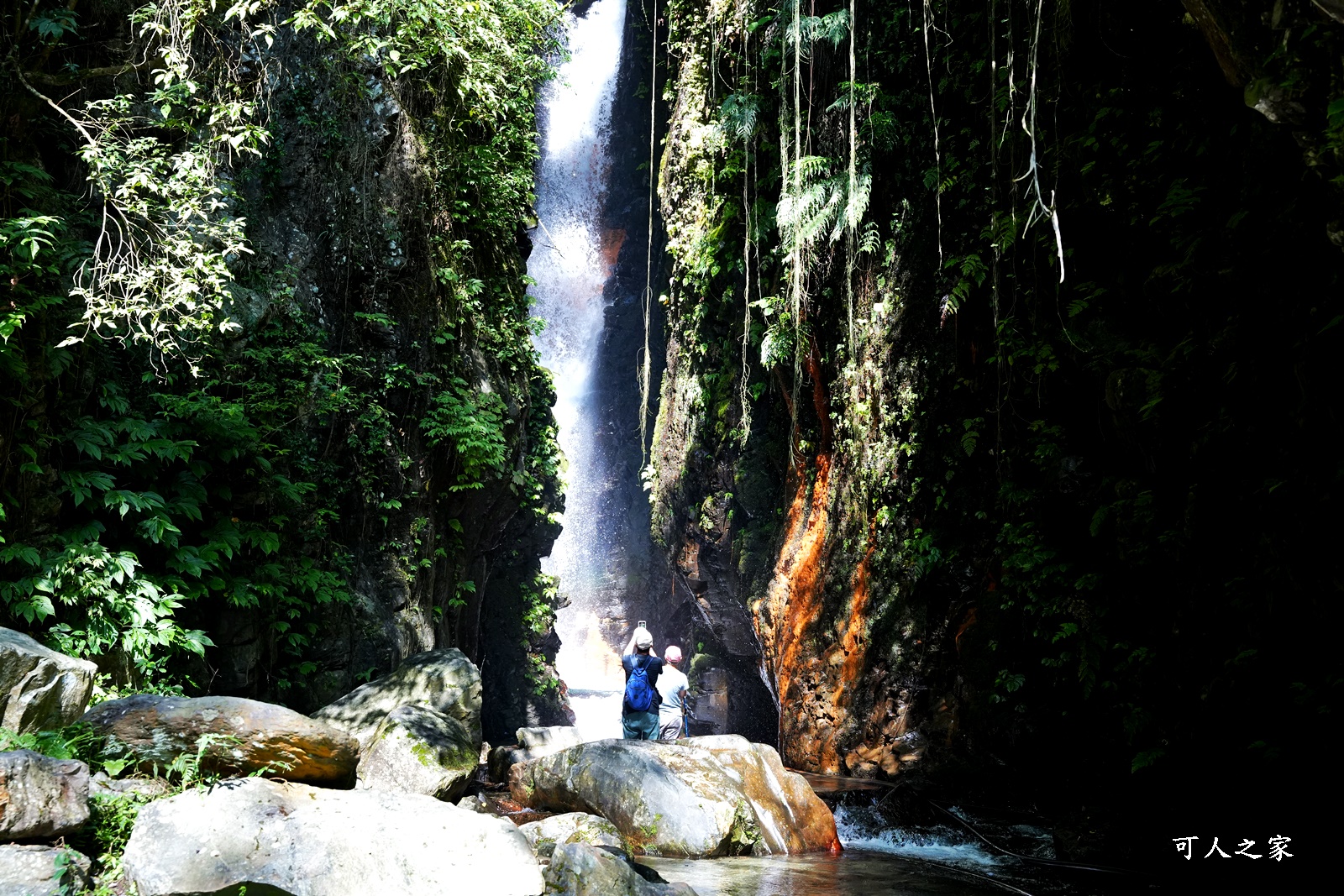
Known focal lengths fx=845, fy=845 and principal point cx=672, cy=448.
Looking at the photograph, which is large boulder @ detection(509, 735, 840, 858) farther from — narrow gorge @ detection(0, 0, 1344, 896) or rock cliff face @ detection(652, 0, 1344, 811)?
rock cliff face @ detection(652, 0, 1344, 811)

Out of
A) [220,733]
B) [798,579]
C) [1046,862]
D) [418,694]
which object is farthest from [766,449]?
[220,733]

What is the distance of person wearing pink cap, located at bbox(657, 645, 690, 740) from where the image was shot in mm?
8820

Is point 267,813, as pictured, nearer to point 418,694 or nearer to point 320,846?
point 320,846

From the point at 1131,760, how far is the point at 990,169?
5724 millimetres

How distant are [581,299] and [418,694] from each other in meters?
23.9

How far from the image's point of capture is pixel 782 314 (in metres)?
11.6

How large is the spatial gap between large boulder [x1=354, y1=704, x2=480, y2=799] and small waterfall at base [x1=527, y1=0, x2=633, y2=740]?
854 inches

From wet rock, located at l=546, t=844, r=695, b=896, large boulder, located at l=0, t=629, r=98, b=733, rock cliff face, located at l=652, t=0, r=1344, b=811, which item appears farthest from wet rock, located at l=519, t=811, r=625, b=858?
rock cliff face, located at l=652, t=0, r=1344, b=811

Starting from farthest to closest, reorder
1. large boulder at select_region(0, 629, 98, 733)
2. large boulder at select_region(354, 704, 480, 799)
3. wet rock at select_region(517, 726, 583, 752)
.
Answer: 1. wet rock at select_region(517, 726, 583, 752)
2. large boulder at select_region(354, 704, 480, 799)
3. large boulder at select_region(0, 629, 98, 733)

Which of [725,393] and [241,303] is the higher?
[725,393]

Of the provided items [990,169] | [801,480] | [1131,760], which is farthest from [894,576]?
[990,169]

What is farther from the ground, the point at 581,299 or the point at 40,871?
the point at 581,299

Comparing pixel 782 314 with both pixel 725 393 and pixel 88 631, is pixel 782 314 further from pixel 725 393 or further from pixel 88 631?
pixel 88 631

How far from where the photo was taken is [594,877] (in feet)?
15.3
